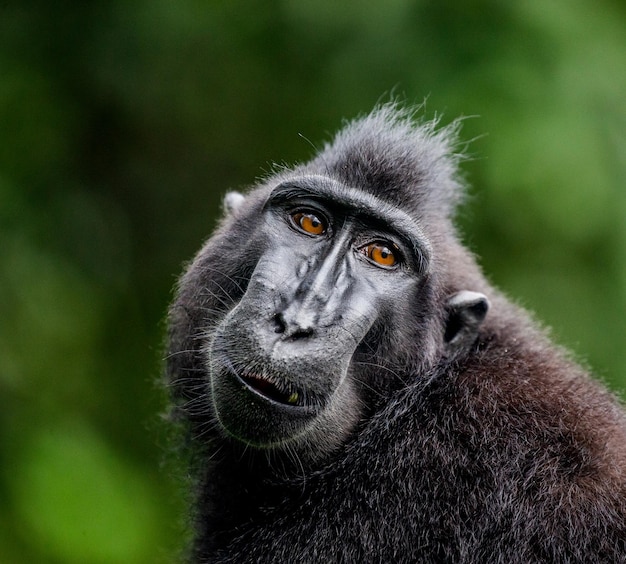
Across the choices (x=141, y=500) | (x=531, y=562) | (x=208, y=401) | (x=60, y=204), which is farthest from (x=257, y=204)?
(x=60, y=204)

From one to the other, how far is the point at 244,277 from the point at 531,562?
211 cm

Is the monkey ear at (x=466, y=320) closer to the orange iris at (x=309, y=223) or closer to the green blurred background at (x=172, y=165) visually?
the orange iris at (x=309, y=223)

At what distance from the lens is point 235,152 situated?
10.2 meters

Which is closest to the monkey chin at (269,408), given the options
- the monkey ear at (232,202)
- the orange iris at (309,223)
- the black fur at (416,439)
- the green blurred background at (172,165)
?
the black fur at (416,439)

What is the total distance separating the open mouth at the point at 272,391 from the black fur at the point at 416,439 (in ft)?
1.11

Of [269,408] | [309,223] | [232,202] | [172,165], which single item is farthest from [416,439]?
[172,165]

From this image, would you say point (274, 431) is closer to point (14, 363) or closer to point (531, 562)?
point (531, 562)

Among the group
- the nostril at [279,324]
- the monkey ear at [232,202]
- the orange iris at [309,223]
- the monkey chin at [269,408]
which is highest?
the monkey ear at [232,202]

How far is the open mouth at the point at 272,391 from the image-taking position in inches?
175

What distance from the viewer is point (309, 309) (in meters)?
4.54

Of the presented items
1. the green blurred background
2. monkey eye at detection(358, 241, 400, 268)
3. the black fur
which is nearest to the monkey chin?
the black fur

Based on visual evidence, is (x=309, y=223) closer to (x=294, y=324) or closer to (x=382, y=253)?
(x=382, y=253)

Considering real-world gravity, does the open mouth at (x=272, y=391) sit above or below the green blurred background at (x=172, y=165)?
below

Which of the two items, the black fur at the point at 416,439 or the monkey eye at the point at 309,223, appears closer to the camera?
the black fur at the point at 416,439
